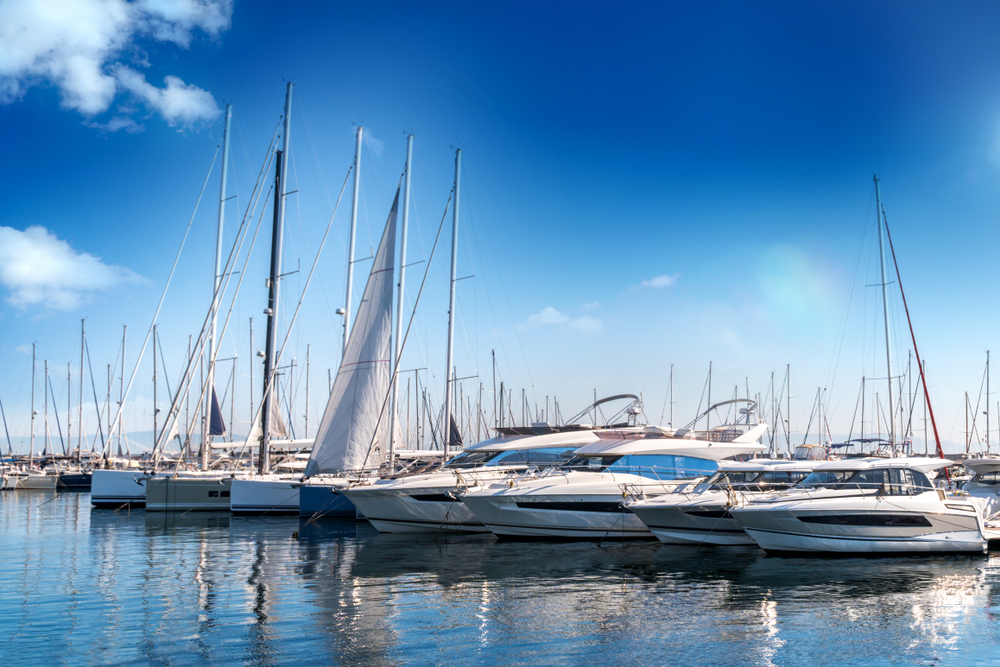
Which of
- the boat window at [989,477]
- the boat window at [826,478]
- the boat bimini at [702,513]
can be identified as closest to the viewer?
the boat window at [826,478]

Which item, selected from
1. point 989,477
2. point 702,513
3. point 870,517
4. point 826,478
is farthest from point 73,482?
point 989,477

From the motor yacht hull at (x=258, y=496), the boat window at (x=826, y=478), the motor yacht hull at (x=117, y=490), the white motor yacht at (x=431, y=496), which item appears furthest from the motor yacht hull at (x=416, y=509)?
the motor yacht hull at (x=117, y=490)

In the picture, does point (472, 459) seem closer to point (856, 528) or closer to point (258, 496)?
point (258, 496)

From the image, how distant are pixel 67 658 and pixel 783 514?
15827 millimetres

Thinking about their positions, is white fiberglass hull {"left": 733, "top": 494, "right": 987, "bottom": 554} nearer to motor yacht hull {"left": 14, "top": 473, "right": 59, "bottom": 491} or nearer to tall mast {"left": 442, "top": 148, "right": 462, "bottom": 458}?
tall mast {"left": 442, "top": 148, "right": 462, "bottom": 458}

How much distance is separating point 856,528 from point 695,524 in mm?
4264

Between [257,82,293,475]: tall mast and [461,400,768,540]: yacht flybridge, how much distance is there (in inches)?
542

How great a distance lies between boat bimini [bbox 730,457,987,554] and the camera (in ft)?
62.1

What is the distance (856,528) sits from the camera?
62.1 ft

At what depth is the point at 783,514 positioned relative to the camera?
62.1ft

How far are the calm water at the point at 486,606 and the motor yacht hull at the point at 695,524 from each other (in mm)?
627

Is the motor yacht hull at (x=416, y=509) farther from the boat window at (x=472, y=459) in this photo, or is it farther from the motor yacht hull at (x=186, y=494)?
the motor yacht hull at (x=186, y=494)

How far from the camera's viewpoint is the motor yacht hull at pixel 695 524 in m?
21.1

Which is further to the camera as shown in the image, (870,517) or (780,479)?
(780,479)
